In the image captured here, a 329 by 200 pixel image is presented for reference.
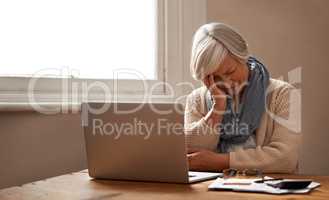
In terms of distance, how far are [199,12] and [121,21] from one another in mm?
388

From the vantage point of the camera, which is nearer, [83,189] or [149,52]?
[83,189]

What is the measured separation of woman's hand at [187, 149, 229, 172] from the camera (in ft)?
5.45

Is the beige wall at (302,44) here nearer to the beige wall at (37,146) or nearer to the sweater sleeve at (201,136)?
the sweater sleeve at (201,136)

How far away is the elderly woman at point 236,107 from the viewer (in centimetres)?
171

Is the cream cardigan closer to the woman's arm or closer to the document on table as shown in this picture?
the woman's arm

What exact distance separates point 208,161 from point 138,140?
405mm

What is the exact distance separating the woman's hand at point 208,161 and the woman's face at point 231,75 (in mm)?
299

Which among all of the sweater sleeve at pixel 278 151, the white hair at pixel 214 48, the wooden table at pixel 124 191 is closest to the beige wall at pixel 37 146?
the wooden table at pixel 124 191

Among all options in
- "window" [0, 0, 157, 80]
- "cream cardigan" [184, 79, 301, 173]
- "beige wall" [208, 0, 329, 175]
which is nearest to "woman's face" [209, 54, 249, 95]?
"cream cardigan" [184, 79, 301, 173]

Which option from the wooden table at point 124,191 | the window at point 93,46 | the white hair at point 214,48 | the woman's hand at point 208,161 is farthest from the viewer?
the window at point 93,46

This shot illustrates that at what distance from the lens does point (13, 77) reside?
1919mm

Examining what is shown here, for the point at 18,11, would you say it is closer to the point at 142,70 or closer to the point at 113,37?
the point at 113,37

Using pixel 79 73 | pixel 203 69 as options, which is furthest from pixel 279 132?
pixel 79 73

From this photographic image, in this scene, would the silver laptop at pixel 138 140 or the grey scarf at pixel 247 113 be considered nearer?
the silver laptop at pixel 138 140
